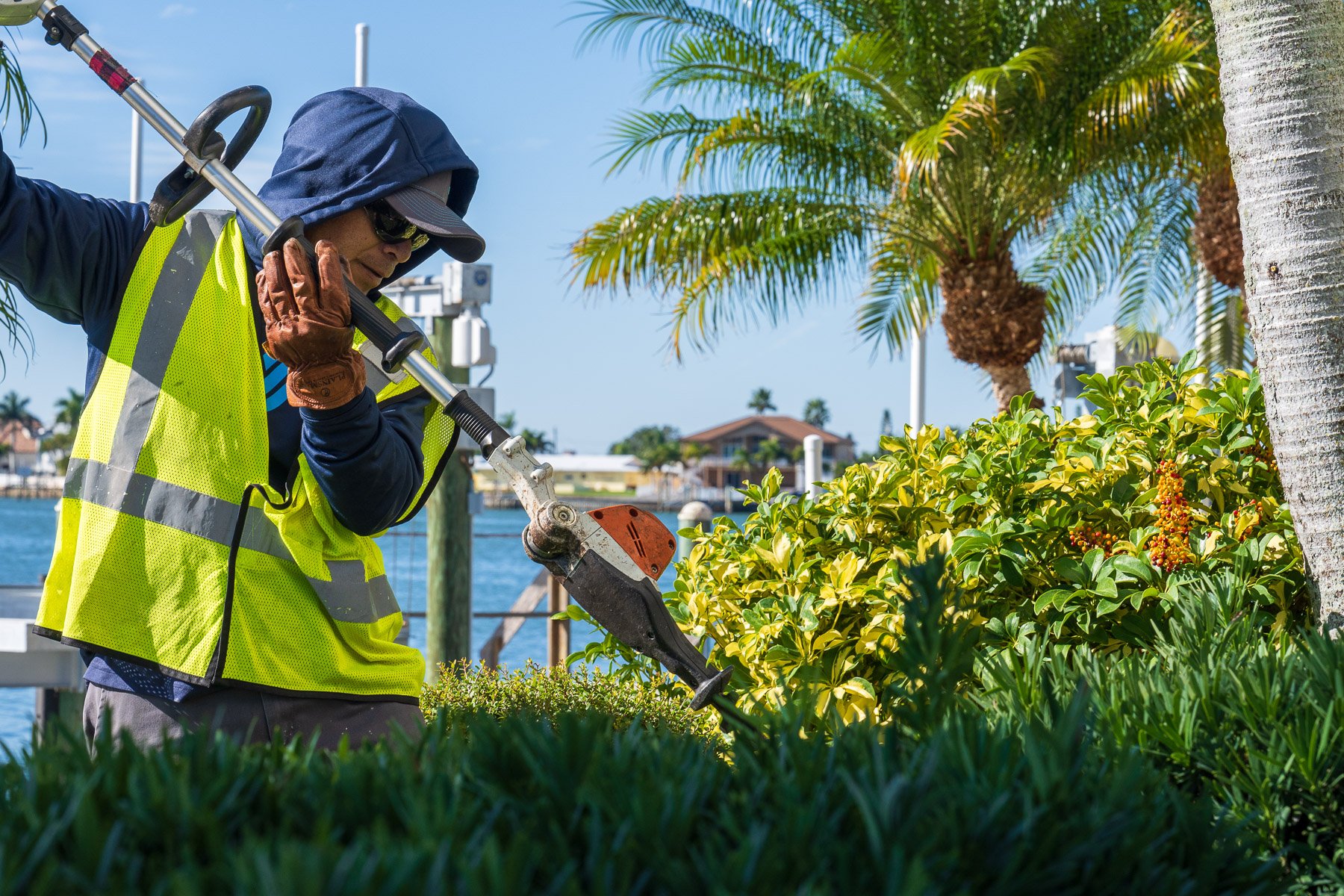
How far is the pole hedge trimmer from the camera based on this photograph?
7.65 ft

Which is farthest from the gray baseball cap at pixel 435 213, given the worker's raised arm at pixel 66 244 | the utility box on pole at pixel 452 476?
the utility box on pole at pixel 452 476

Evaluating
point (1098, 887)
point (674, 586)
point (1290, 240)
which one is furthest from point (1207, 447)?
point (1098, 887)

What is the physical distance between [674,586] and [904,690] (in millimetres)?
2748

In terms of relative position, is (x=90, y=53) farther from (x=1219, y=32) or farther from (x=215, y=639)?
(x=1219, y=32)

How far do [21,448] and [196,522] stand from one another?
115 m

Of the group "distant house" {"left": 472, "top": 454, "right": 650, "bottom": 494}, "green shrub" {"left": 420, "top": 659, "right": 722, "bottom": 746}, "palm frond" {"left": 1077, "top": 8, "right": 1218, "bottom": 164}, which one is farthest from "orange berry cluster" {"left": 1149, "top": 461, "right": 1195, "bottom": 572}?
"distant house" {"left": 472, "top": 454, "right": 650, "bottom": 494}

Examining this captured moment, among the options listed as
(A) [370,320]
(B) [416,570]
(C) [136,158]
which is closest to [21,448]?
(B) [416,570]

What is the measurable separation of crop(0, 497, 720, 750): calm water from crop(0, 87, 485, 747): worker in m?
0.28

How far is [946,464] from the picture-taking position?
3791mm

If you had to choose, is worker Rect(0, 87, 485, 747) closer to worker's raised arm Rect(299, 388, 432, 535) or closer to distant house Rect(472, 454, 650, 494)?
worker's raised arm Rect(299, 388, 432, 535)

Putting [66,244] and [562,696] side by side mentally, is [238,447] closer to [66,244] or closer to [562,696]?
[66,244]

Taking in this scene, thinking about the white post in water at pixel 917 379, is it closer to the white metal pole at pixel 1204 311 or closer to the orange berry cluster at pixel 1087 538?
the white metal pole at pixel 1204 311

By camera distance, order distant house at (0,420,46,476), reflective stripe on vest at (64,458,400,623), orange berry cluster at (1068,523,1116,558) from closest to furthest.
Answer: reflective stripe on vest at (64,458,400,623) < orange berry cluster at (1068,523,1116,558) < distant house at (0,420,46,476)

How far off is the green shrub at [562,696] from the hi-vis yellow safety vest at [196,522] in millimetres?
1408
